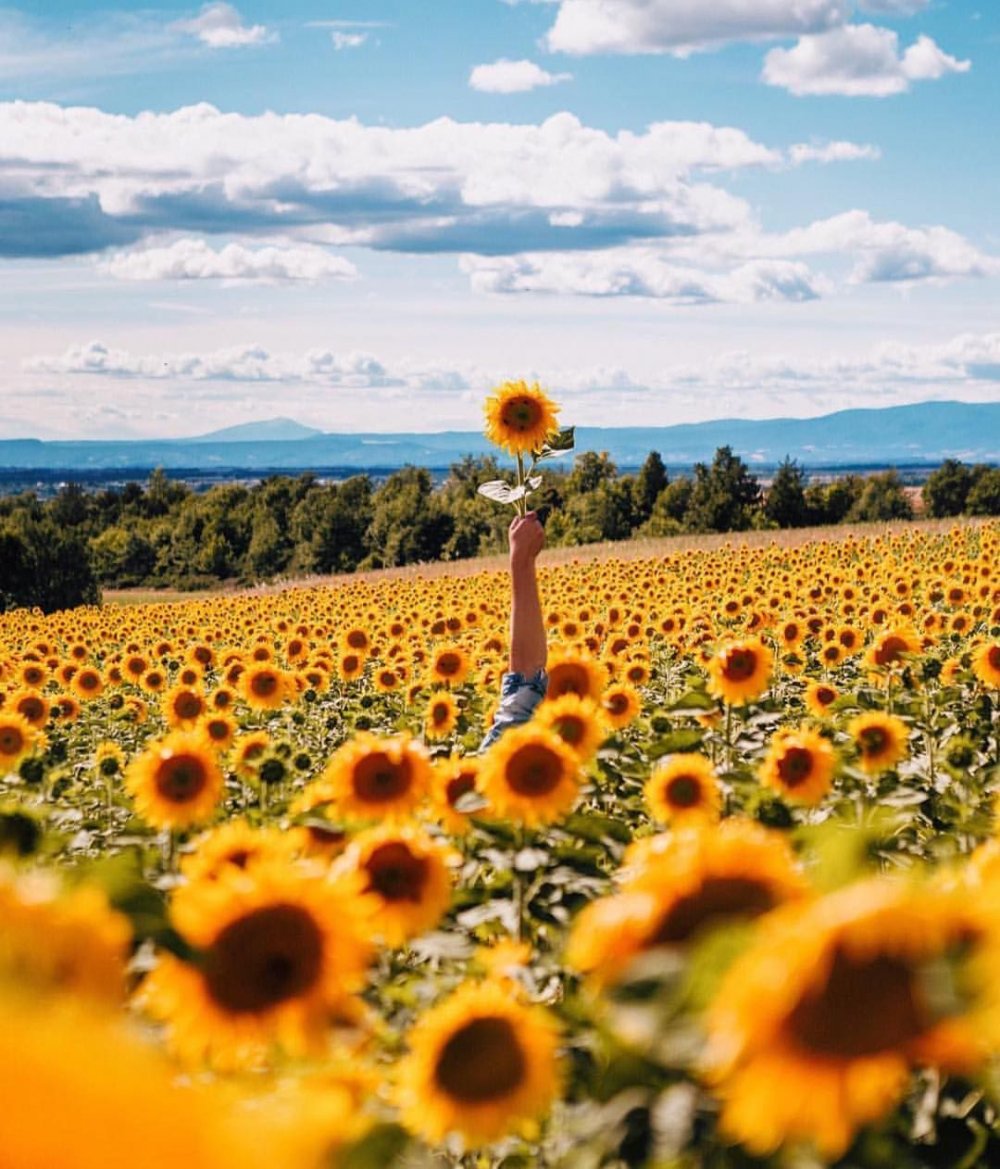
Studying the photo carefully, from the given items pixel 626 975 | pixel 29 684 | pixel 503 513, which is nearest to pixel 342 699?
pixel 29 684

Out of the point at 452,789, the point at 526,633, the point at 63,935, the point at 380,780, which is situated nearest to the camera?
the point at 63,935

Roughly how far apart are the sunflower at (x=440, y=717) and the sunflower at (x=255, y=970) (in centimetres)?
542

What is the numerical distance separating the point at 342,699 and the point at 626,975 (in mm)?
9507

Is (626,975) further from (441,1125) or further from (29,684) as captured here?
(29,684)

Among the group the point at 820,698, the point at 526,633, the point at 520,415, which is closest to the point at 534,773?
the point at 526,633

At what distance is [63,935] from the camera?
1.69 m

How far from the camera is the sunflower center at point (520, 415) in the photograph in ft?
23.7

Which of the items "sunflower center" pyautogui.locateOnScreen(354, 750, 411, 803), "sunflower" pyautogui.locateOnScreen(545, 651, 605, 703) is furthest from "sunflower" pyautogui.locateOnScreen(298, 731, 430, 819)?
"sunflower" pyautogui.locateOnScreen(545, 651, 605, 703)

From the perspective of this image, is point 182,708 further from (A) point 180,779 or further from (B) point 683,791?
(B) point 683,791

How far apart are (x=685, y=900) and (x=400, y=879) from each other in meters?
1.14

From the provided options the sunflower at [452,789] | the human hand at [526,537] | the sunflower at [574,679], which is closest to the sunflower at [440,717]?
the human hand at [526,537]

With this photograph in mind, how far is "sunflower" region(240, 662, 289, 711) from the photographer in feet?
31.2

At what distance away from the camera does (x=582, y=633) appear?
1208 cm

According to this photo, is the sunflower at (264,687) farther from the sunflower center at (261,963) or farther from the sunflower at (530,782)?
the sunflower center at (261,963)
